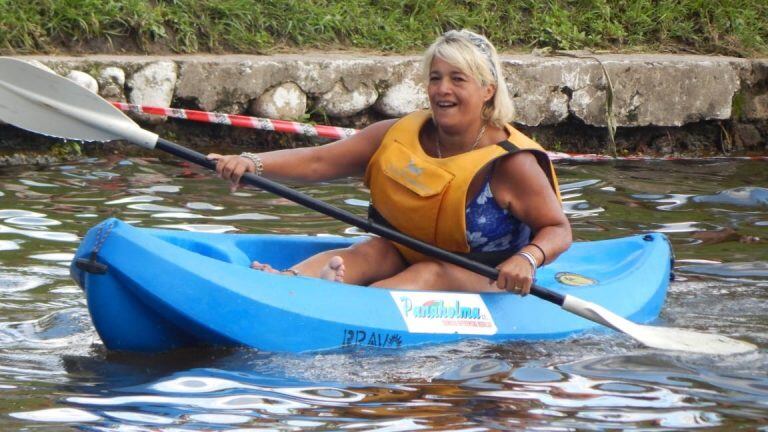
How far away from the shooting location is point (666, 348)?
4.35 metres

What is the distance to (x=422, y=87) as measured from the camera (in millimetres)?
8391

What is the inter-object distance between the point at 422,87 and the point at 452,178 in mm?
4057

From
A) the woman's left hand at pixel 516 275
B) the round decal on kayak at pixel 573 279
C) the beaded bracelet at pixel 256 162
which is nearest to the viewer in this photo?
the woman's left hand at pixel 516 275

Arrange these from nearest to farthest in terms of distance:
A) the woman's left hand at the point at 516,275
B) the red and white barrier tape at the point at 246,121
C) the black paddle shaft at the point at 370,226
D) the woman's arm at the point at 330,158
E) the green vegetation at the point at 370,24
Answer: the woman's left hand at the point at 516,275
the black paddle shaft at the point at 370,226
the woman's arm at the point at 330,158
the red and white barrier tape at the point at 246,121
the green vegetation at the point at 370,24

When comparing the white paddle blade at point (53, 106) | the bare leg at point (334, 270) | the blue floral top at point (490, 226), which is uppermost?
the white paddle blade at point (53, 106)

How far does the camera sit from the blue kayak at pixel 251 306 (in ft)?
12.9

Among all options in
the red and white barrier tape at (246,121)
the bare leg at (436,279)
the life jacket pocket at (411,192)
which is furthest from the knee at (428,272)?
the red and white barrier tape at (246,121)

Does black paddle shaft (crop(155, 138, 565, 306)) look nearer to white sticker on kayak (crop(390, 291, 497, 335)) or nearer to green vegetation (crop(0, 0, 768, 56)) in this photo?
white sticker on kayak (crop(390, 291, 497, 335))

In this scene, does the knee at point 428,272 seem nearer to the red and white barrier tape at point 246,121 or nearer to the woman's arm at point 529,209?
the woman's arm at point 529,209

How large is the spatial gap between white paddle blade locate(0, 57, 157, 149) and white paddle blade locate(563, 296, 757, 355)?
5.57 ft

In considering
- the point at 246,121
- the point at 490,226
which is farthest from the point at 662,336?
the point at 246,121

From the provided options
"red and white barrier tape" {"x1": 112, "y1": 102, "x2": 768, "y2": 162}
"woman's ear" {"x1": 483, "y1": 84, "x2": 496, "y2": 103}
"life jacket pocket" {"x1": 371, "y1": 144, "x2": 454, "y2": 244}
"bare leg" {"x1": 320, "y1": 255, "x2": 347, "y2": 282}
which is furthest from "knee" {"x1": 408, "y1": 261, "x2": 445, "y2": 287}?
"red and white barrier tape" {"x1": 112, "y1": 102, "x2": 768, "y2": 162}

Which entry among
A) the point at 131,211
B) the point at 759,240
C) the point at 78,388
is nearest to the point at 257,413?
the point at 78,388

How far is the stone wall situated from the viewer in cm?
785
